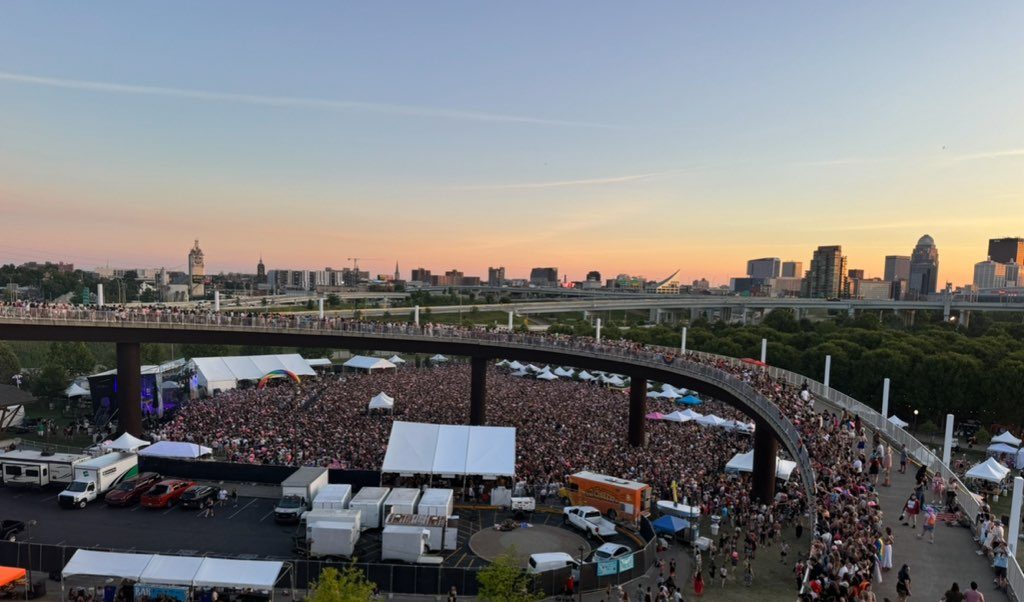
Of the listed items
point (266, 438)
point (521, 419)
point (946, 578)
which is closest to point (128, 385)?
point (266, 438)

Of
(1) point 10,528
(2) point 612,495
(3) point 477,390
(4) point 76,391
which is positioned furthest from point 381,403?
(4) point 76,391

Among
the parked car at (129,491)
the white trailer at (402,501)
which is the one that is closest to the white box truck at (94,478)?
the parked car at (129,491)

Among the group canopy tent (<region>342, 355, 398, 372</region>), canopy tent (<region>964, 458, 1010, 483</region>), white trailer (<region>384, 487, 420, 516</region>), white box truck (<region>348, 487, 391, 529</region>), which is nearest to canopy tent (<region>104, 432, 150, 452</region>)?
white box truck (<region>348, 487, 391, 529</region>)

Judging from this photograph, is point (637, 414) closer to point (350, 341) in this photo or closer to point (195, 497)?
point (350, 341)

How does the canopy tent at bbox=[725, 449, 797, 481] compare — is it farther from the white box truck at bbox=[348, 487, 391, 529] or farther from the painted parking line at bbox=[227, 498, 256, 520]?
the painted parking line at bbox=[227, 498, 256, 520]

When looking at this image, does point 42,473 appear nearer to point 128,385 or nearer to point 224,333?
point 128,385

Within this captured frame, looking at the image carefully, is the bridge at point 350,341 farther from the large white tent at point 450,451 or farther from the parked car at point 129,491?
the parked car at point 129,491
